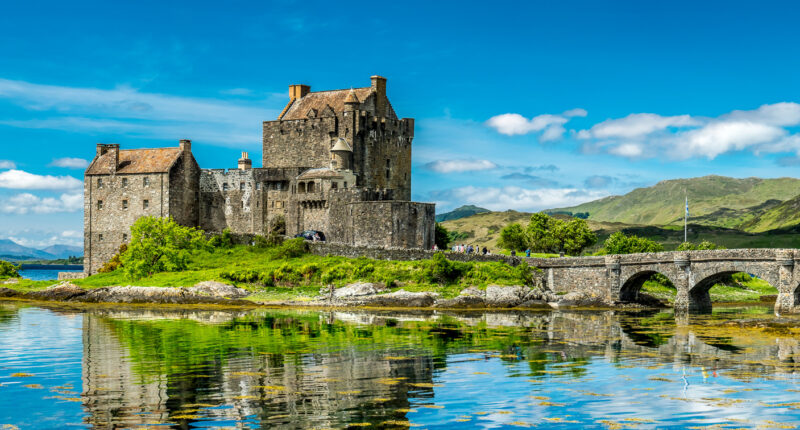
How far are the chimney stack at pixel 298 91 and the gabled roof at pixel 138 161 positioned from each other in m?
13.1

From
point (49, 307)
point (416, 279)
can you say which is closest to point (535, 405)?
point (416, 279)

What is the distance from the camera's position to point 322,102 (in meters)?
84.9

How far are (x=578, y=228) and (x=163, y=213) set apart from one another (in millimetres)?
40945

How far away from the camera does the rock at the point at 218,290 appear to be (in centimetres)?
6425

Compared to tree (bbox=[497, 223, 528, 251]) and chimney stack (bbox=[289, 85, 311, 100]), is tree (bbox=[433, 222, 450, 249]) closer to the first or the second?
tree (bbox=[497, 223, 528, 251])

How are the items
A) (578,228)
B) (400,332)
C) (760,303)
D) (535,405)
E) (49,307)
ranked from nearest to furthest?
(535,405) → (400,332) → (49,307) → (760,303) → (578,228)

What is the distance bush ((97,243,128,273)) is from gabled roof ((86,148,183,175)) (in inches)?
282

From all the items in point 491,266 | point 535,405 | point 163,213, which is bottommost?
point 535,405

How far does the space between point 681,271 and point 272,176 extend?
123ft

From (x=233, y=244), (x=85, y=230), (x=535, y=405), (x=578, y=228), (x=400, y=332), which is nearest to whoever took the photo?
(x=535, y=405)

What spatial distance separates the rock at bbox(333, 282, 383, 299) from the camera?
62.1 meters

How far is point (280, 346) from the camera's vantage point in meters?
36.4

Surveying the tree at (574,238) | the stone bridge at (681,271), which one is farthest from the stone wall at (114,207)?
the tree at (574,238)

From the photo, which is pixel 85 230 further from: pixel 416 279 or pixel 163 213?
pixel 416 279
